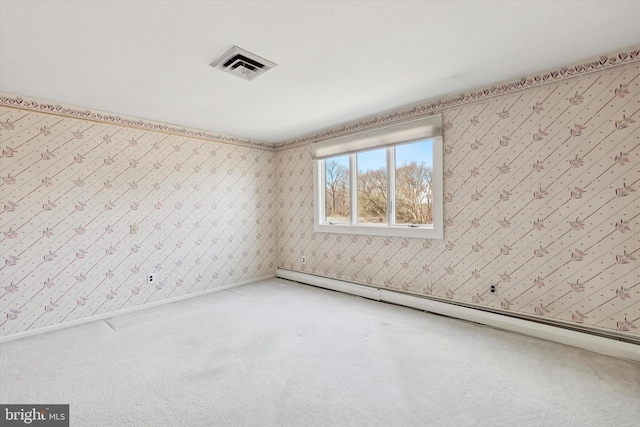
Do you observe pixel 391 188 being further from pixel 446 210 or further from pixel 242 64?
pixel 242 64

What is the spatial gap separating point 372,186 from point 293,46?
2.24 metres

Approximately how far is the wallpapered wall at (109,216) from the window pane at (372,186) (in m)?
1.77

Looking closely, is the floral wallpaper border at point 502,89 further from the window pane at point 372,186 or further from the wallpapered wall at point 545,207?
the window pane at point 372,186

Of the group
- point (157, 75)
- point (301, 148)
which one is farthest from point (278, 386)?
point (301, 148)

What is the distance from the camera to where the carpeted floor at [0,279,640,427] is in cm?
171

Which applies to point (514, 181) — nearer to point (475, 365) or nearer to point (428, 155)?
point (428, 155)

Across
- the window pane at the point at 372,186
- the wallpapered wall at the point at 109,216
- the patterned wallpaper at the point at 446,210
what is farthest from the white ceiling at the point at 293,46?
the window pane at the point at 372,186

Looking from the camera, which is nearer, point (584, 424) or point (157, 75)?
point (584, 424)

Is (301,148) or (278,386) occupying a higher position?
(301,148)

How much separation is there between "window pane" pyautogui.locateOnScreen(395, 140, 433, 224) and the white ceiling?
0.65 m

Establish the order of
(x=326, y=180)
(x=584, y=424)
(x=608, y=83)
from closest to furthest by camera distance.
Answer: (x=584, y=424) → (x=608, y=83) → (x=326, y=180)

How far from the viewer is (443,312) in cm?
317

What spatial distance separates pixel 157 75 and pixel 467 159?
294cm

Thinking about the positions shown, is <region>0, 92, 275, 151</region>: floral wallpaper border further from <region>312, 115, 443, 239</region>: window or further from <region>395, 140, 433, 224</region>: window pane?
<region>395, 140, 433, 224</region>: window pane
